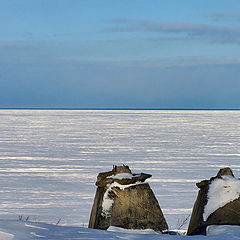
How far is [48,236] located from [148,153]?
88.4 feet

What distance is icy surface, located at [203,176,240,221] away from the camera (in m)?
6.87

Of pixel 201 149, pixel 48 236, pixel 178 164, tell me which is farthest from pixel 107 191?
pixel 201 149

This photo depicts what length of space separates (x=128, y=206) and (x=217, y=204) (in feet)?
3.63

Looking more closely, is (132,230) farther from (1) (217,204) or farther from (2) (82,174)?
(2) (82,174)

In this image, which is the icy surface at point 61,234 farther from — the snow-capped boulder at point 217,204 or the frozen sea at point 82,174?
the frozen sea at point 82,174

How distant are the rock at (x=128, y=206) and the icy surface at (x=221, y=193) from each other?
676mm

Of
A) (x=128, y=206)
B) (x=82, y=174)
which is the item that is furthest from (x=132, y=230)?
(x=82, y=174)

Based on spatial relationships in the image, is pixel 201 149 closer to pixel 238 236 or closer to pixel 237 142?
pixel 237 142

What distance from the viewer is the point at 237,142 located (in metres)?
42.0

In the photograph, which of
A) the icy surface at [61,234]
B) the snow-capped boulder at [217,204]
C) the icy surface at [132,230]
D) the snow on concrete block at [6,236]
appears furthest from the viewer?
the snow-capped boulder at [217,204]

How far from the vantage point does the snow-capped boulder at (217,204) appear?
6766 millimetres

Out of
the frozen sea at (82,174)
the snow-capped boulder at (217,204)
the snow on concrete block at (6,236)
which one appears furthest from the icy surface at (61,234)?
the frozen sea at (82,174)

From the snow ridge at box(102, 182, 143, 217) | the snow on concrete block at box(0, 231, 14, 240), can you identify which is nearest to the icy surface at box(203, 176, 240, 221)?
the snow ridge at box(102, 182, 143, 217)

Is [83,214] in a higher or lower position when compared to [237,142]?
lower
